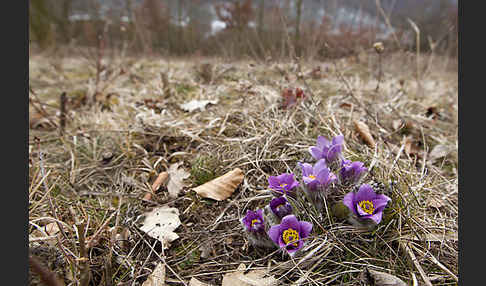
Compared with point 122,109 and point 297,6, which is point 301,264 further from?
point 297,6

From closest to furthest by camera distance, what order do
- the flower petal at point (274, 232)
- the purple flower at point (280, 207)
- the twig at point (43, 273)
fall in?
the twig at point (43, 273), the flower petal at point (274, 232), the purple flower at point (280, 207)

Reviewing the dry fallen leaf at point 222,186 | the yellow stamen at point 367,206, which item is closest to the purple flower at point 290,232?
the yellow stamen at point 367,206

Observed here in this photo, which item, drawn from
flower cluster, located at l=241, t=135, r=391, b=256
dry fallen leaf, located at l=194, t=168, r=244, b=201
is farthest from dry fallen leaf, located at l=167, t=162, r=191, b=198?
flower cluster, located at l=241, t=135, r=391, b=256

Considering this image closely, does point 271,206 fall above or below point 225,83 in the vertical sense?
below

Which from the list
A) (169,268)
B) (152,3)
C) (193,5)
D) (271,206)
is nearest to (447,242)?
(271,206)

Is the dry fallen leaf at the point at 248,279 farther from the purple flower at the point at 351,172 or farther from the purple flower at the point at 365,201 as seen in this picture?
the purple flower at the point at 351,172

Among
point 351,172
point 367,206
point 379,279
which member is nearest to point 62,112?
point 351,172
